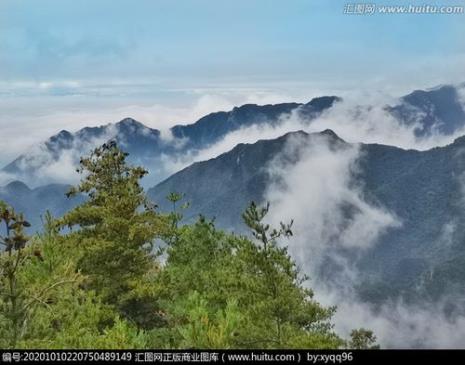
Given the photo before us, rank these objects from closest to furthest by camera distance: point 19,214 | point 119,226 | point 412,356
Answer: point 412,356, point 19,214, point 119,226

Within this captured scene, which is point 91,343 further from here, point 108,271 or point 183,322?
point 108,271

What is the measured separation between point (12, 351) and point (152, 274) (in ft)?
59.2

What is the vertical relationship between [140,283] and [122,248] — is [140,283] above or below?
below

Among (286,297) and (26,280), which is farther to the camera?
(26,280)

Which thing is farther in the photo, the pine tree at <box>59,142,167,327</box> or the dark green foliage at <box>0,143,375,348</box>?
the pine tree at <box>59,142,167,327</box>

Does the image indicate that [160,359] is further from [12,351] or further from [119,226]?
[119,226]

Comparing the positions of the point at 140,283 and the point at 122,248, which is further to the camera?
the point at 122,248

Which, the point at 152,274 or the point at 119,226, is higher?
the point at 119,226

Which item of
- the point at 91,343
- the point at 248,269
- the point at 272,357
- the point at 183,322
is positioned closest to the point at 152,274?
the point at 183,322

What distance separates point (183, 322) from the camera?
29.1 metres

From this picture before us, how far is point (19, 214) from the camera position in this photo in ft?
46.4

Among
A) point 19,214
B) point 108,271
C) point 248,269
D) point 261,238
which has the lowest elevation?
point 108,271

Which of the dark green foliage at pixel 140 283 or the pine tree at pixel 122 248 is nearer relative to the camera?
the dark green foliage at pixel 140 283

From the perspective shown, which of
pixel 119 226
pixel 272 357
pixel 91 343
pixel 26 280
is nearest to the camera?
pixel 272 357
